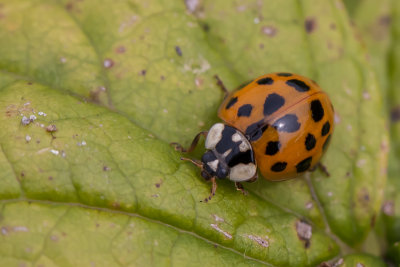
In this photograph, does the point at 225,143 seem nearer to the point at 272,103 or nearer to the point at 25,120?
the point at 272,103

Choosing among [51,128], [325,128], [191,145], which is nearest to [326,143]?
[325,128]

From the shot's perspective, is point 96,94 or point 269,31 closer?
point 96,94

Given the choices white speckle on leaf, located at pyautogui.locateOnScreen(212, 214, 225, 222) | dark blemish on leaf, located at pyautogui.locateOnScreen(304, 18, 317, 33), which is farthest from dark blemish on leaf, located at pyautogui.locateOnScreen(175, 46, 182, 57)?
white speckle on leaf, located at pyautogui.locateOnScreen(212, 214, 225, 222)

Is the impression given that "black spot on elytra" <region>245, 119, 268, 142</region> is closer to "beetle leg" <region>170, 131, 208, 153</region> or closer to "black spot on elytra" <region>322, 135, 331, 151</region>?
"beetle leg" <region>170, 131, 208, 153</region>

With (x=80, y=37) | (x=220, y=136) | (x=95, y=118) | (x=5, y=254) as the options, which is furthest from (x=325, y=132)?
(x=5, y=254)

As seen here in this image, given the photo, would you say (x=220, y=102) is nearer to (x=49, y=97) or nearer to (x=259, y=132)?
(x=259, y=132)

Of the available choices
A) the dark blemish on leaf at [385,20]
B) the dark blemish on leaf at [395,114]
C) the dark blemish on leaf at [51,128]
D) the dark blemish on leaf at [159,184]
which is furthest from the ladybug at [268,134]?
the dark blemish on leaf at [385,20]

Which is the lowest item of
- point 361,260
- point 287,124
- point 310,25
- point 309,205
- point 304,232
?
point 361,260
